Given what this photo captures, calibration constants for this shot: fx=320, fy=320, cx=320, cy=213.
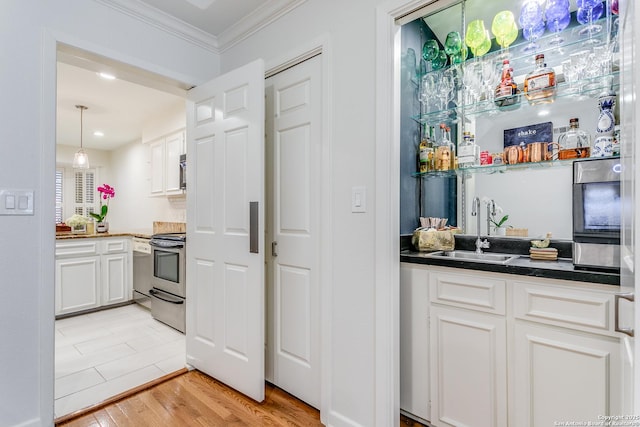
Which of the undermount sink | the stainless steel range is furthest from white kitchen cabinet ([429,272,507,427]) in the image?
the stainless steel range

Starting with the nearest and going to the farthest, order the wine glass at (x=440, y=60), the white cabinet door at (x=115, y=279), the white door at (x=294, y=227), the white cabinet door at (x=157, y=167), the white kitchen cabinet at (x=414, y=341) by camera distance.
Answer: the white kitchen cabinet at (x=414, y=341) → the white door at (x=294, y=227) → the wine glass at (x=440, y=60) → the white cabinet door at (x=115, y=279) → the white cabinet door at (x=157, y=167)

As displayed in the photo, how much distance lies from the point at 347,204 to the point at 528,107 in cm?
131

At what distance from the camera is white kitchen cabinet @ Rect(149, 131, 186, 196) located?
12.5 ft

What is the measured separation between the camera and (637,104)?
2.31 ft

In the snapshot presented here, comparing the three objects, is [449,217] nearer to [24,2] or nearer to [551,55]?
[551,55]

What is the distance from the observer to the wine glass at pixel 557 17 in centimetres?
167

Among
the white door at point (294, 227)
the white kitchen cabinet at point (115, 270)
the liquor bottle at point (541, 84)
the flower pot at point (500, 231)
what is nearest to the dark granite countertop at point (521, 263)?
the flower pot at point (500, 231)

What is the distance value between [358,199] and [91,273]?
3749mm

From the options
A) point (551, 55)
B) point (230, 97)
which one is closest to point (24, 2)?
point (230, 97)

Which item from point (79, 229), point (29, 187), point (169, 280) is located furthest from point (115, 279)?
point (29, 187)

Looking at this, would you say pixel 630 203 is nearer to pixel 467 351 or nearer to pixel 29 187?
pixel 467 351

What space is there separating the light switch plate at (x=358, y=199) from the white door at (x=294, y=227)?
0.82ft

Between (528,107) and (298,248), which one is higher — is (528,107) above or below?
above

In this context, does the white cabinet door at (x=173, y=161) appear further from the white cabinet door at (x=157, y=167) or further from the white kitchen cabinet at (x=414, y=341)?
the white kitchen cabinet at (x=414, y=341)
